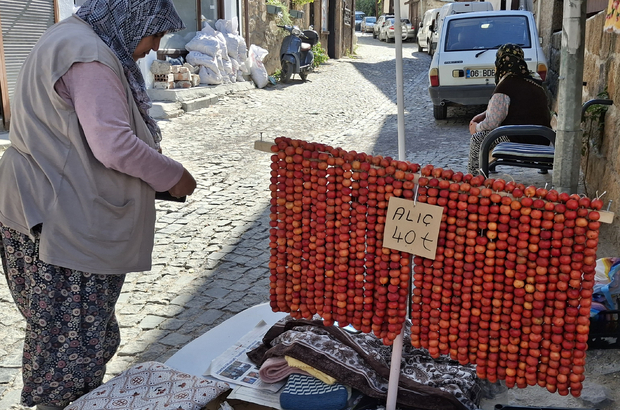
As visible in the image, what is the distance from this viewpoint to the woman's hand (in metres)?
2.56

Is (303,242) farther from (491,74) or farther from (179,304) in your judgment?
(491,74)

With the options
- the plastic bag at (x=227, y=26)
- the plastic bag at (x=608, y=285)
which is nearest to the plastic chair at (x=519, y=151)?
the plastic bag at (x=608, y=285)

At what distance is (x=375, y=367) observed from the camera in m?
2.72

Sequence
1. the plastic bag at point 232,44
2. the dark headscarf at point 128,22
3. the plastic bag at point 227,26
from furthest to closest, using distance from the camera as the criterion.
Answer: the plastic bag at point 227,26 → the plastic bag at point 232,44 → the dark headscarf at point 128,22

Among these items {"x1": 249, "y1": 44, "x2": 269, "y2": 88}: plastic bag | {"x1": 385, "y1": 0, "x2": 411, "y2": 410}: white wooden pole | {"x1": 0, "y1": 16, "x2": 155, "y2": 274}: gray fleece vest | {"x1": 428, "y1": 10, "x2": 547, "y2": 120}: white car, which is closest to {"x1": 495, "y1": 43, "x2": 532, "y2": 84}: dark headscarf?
{"x1": 428, "y1": 10, "x2": 547, "y2": 120}: white car

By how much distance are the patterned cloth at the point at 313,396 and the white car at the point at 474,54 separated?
8.07m

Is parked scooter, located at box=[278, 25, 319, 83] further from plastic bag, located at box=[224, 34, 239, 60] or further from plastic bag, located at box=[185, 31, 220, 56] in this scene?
plastic bag, located at box=[185, 31, 220, 56]

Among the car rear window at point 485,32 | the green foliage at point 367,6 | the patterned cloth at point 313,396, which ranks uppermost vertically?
the green foliage at point 367,6

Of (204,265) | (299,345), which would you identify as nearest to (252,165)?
(204,265)

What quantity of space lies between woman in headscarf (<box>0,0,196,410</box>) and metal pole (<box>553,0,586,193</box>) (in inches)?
138

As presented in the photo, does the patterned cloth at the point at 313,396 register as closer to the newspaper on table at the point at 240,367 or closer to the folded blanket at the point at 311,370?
the folded blanket at the point at 311,370

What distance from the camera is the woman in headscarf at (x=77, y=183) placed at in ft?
7.38

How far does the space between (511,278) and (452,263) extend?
0.64 feet

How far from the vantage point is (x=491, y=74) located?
981 cm
